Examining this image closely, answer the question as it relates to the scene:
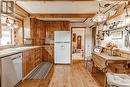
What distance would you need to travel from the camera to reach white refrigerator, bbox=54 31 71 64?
847 cm

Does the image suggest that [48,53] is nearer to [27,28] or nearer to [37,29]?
[37,29]

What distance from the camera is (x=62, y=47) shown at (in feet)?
27.9

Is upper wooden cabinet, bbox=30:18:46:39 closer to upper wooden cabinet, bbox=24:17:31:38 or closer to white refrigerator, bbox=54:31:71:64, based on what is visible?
upper wooden cabinet, bbox=24:17:31:38

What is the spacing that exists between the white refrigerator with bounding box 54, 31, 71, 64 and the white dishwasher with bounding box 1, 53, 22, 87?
163 inches

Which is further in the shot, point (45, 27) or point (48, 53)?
point (45, 27)

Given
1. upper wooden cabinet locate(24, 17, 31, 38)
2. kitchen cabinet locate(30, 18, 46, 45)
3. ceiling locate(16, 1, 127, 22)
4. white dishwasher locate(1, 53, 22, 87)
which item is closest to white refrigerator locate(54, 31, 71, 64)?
kitchen cabinet locate(30, 18, 46, 45)

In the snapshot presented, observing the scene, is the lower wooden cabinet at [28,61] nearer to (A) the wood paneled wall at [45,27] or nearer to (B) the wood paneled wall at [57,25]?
(A) the wood paneled wall at [45,27]

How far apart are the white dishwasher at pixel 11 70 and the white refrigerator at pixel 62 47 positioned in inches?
163

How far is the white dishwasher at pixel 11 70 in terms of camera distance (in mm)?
3280

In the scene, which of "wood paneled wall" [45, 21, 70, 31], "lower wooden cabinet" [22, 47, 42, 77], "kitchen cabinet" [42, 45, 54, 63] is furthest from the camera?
"wood paneled wall" [45, 21, 70, 31]

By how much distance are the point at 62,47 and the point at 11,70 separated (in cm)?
492

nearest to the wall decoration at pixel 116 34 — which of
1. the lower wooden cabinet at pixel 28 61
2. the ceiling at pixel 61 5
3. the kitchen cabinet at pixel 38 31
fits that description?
the ceiling at pixel 61 5

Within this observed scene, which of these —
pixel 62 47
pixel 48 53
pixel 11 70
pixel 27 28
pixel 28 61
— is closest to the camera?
pixel 11 70

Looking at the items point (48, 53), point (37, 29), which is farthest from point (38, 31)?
point (48, 53)
